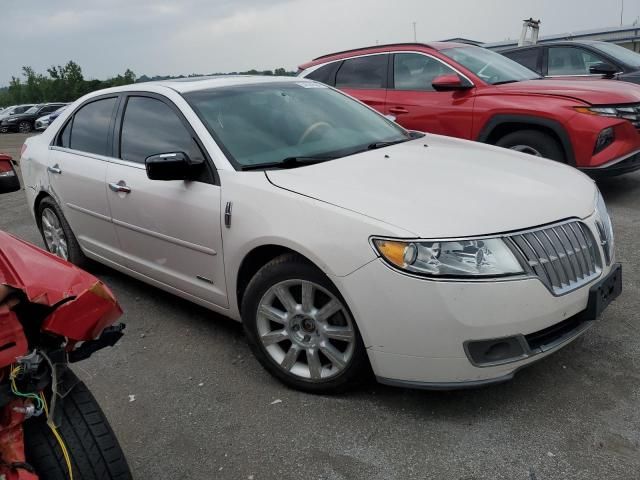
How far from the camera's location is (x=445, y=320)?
2.39m

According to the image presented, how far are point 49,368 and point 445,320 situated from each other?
1469mm

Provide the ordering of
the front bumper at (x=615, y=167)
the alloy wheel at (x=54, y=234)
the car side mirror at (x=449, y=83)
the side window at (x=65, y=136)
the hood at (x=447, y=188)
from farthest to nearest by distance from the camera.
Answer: the car side mirror at (x=449, y=83)
the front bumper at (x=615, y=167)
the alloy wheel at (x=54, y=234)
the side window at (x=65, y=136)
the hood at (x=447, y=188)

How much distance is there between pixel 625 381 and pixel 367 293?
1.40 m

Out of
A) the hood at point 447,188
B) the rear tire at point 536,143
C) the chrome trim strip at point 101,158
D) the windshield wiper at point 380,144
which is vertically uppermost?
the windshield wiper at point 380,144

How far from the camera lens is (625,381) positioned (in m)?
2.85

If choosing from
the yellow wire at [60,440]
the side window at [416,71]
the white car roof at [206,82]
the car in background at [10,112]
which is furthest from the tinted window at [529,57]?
the car in background at [10,112]

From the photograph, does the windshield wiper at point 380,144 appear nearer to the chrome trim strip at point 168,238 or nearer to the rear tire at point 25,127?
the chrome trim strip at point 168,238

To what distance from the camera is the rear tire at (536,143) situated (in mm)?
5715

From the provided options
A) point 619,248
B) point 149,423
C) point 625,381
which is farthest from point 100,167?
point 619,248

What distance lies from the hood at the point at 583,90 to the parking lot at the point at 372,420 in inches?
110

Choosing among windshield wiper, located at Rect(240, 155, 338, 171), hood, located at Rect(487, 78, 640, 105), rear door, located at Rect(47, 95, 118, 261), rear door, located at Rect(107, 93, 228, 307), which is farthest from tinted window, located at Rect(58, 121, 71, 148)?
hood, located at Rect(487, 78, 640, 105)

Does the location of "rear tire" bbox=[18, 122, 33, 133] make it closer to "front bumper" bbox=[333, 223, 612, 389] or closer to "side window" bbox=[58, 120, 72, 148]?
"side window" bbox=[58, 120, 72, 148]

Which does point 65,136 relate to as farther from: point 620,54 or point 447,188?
point 620,54

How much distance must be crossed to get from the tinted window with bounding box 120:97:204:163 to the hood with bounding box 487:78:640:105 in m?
3.69
